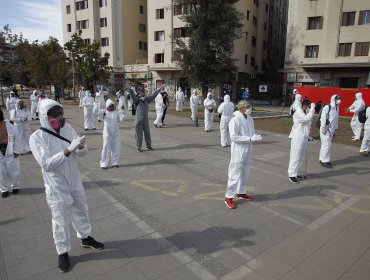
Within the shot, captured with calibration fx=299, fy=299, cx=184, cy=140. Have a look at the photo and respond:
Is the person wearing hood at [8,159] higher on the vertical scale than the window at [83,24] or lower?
lower

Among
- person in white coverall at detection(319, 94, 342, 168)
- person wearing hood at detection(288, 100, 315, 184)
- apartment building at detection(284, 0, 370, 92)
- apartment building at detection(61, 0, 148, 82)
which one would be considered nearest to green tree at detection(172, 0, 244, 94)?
apartment building at detection(284, 0, 370, 92)

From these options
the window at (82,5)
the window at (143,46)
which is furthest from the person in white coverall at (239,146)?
the window at (82,5)

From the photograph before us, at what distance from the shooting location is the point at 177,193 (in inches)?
243

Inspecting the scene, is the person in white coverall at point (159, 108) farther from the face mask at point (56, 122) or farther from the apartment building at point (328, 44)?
the apartment building at point (328, 44)

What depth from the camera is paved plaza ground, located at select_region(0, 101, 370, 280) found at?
3705 mm

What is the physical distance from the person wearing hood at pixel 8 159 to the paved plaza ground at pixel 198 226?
0.30 meters

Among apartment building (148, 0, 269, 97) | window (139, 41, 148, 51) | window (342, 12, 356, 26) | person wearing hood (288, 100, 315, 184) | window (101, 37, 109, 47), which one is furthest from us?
window (139, 41, 148, 51)

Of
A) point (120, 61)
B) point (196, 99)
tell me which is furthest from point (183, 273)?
point (120, 61)

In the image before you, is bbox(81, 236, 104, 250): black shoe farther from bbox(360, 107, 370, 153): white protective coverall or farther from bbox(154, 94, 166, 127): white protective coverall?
bbox(154, 94, 166, 127): white protective coverall

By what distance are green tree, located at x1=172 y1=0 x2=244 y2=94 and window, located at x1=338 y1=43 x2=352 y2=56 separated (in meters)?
12.1

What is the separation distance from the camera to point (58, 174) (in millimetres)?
3580

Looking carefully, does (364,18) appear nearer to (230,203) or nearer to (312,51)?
(312,51)

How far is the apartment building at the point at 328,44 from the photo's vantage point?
26.7 m

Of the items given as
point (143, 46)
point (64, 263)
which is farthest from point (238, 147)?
point (143, 46)
